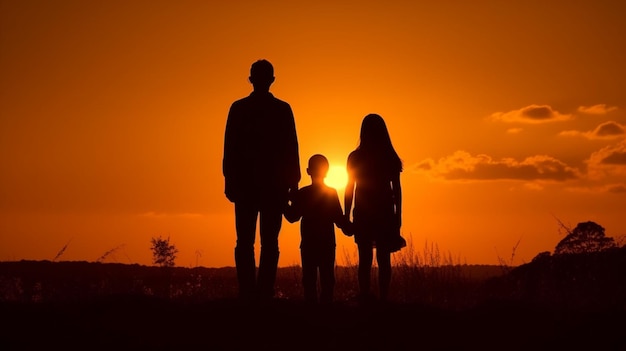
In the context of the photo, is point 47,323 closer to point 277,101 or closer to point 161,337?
point 161,337

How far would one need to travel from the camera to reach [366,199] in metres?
11.5

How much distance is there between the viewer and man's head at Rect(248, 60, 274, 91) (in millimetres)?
10453

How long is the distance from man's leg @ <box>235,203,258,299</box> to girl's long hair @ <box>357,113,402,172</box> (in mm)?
2169

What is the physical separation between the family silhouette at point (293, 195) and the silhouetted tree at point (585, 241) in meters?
6.94

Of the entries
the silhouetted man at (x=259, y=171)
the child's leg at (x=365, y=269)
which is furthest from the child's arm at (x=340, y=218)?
the silhouetted man at (x=259, y=171)

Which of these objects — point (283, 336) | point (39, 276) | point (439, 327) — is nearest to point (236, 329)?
point (283, 336)

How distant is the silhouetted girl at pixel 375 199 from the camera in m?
11.4

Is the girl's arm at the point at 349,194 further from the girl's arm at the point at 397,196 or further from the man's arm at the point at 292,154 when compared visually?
the man's arm at the point at 292,154

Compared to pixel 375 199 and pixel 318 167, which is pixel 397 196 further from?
pixel 318 167

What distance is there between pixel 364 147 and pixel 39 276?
480 inches

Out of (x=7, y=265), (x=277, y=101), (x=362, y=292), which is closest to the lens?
(x=277, y=101)

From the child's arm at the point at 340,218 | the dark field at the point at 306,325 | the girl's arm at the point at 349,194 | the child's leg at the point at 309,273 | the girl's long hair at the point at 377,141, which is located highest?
the girl's long hair at the point at 377,141

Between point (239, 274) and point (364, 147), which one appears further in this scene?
point (364, 147)

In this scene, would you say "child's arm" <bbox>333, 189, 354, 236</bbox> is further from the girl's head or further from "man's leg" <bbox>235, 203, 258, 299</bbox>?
"man's leg" <bbox>235, 203, 258, 299</bbox>
